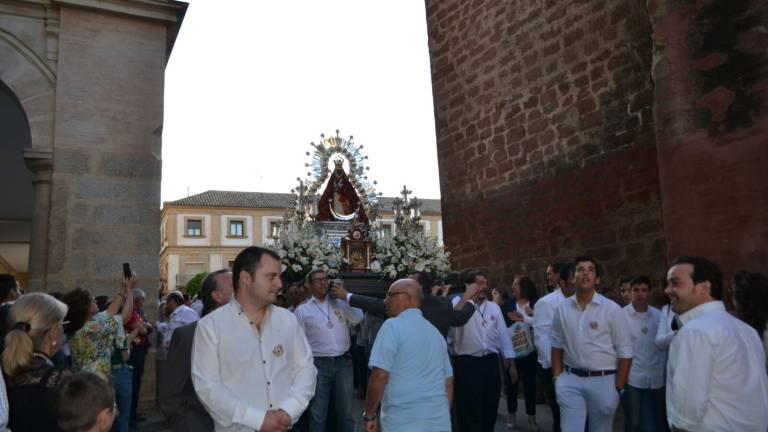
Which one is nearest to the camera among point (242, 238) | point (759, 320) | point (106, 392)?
point (106, 392)

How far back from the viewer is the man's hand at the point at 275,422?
3.21 metres

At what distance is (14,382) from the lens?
328 cm

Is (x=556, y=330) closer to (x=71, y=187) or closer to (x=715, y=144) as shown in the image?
(x=715, y=144)

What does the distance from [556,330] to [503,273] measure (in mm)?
6444

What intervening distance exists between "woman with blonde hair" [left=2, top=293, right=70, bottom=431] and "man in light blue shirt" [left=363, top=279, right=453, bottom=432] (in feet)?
6.03

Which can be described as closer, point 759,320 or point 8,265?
point 759,320

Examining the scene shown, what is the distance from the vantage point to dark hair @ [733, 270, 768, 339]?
4.46m

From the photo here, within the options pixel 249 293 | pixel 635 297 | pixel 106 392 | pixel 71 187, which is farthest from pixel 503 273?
pixel 106 392

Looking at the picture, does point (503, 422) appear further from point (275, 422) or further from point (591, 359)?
point (275, 422)

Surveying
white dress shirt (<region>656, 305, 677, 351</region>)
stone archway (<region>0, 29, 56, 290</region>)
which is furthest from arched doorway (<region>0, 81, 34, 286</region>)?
white dress shirt (<region>656, 305, 677, 351</region>)

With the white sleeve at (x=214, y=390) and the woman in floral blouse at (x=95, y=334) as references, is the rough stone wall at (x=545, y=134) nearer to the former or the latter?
the woman in floral blouse at (x=95, y=334)

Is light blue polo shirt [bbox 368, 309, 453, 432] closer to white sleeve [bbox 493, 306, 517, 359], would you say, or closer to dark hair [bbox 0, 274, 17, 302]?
white sleeve [bbox 493, 306, 517, 359]

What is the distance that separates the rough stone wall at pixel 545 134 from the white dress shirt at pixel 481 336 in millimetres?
3199

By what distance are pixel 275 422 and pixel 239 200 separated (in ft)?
182
